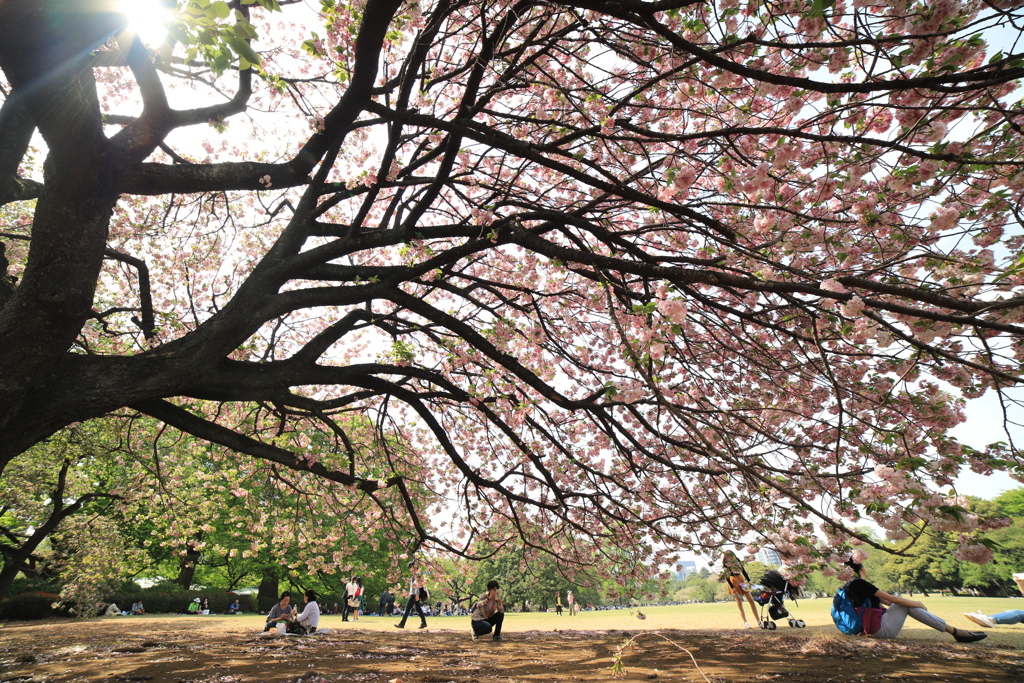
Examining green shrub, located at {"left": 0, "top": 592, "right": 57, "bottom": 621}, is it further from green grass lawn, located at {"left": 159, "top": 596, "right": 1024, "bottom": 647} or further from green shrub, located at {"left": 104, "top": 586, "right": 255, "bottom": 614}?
green grass lawn, located at {"left": 159, "top": 596, "right": 1024, "bottom": 647}

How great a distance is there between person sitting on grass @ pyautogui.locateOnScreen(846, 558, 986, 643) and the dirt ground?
0.73ft

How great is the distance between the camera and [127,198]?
8.79 meters

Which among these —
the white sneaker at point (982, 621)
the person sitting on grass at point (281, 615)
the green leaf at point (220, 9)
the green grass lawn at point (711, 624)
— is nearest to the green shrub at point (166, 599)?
the green grass lawn at point (711, 624)

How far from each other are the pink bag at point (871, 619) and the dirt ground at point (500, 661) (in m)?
0.38

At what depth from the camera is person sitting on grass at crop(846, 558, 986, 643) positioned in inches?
234

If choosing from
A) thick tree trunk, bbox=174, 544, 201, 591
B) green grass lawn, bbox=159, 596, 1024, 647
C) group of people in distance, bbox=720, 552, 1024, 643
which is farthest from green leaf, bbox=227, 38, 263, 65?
thick tree trunk, bbox=174, 544, 201, 591

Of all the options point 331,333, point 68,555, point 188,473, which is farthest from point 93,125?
point 68,555

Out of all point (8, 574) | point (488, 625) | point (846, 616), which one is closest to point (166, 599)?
point (8, 574)

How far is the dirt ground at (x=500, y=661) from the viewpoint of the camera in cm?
419

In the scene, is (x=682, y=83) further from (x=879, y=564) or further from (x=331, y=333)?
(x=879, y=564)

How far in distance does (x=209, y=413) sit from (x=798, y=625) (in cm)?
1334

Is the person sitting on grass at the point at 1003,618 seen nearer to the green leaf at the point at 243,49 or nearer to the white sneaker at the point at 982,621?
the white sneaker at the point at 982,621

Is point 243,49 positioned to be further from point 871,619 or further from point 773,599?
point 773,599

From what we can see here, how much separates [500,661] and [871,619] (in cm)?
550
